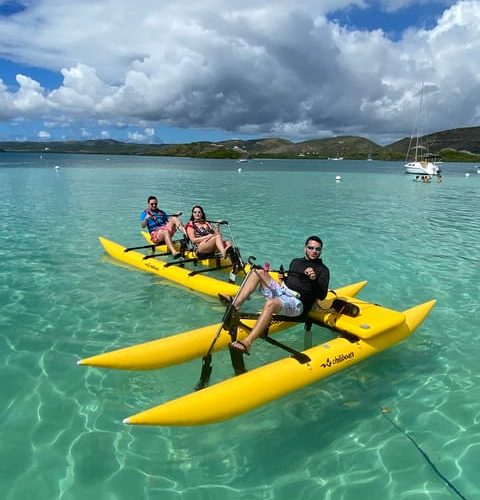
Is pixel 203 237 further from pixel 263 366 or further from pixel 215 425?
pixel 215 425

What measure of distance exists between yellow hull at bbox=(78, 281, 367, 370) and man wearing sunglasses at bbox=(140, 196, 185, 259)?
4915 millimetres

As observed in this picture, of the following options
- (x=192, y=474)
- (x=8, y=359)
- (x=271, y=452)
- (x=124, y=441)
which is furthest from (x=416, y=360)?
(x=8, y=359)

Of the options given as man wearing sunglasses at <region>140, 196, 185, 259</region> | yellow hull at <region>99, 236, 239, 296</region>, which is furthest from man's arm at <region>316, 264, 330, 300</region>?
man wearing sunglasses at <region>140, 196, 185, 259</region>

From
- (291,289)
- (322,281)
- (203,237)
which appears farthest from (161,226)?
(322,281)

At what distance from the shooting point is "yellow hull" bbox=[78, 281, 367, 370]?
5.51 metres

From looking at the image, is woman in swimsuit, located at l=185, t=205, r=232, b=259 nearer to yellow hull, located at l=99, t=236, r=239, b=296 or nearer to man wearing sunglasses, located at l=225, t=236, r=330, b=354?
yellow hull, located at l=99, t=236, r=239, b=296

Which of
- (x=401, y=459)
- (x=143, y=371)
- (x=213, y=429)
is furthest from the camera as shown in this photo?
(x=143, y=371)

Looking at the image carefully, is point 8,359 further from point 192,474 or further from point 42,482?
point 192,474

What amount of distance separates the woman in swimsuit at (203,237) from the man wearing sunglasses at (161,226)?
38 centimetres

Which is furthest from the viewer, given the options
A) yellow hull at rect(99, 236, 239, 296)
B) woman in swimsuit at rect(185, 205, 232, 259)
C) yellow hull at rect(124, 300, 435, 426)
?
woman in swimsuit at rect(185, 205, 232, 259)

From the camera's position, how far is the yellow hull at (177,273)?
8977 millimetres

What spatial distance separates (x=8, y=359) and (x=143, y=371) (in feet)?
6.92

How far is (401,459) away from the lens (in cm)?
469

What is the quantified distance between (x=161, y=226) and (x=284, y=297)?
7037 mm
